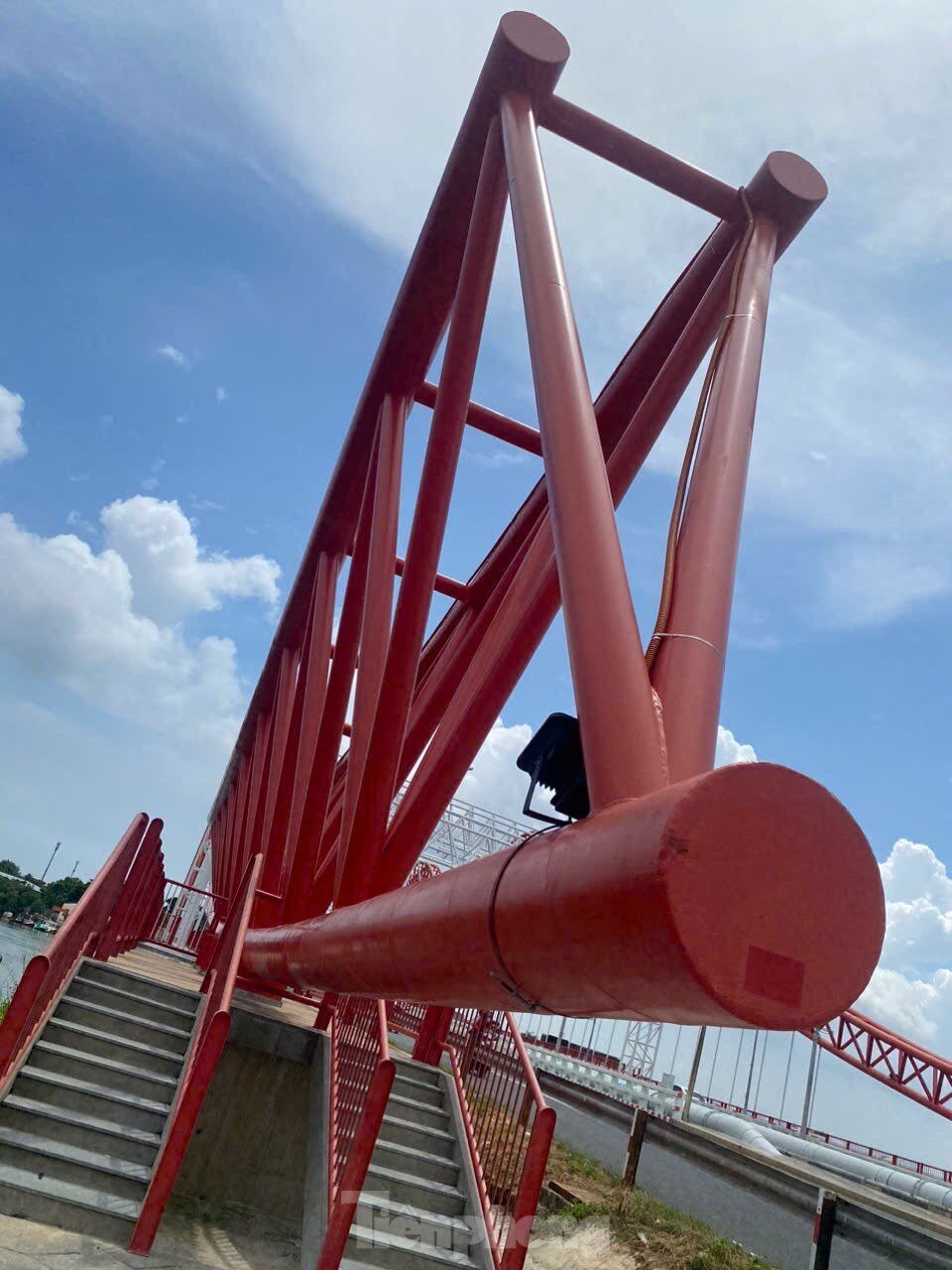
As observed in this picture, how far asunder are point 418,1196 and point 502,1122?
3.83ft

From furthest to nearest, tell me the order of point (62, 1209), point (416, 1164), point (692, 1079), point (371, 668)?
point (692, 1079) → point (416, 1164) → point (371, 668) → point (62, 1209)

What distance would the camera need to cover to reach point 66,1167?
7090 millimetres

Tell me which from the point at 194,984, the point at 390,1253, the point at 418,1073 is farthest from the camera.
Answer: the point at 194,984

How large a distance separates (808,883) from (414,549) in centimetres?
597

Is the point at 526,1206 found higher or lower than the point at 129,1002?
lower

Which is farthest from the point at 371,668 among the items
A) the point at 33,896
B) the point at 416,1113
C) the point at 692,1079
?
the point at 33,896

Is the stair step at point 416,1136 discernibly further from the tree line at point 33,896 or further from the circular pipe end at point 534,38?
the tree line at point 33,896

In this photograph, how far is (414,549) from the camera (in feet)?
25.7

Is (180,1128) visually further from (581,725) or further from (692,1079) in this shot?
(692,1079)

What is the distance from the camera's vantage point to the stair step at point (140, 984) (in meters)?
9.94

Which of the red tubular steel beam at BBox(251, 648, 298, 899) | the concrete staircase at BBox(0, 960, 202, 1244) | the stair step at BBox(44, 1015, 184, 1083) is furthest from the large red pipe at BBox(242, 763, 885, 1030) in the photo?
the red tubular steel beam at BBox(251, 648, 298, 899)

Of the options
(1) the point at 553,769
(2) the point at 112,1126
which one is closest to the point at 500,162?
(1) the point at 553,769

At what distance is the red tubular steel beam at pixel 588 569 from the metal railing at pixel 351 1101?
5.24m

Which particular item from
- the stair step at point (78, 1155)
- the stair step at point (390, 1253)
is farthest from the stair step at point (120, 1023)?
the stair step at point (390, 1253)
